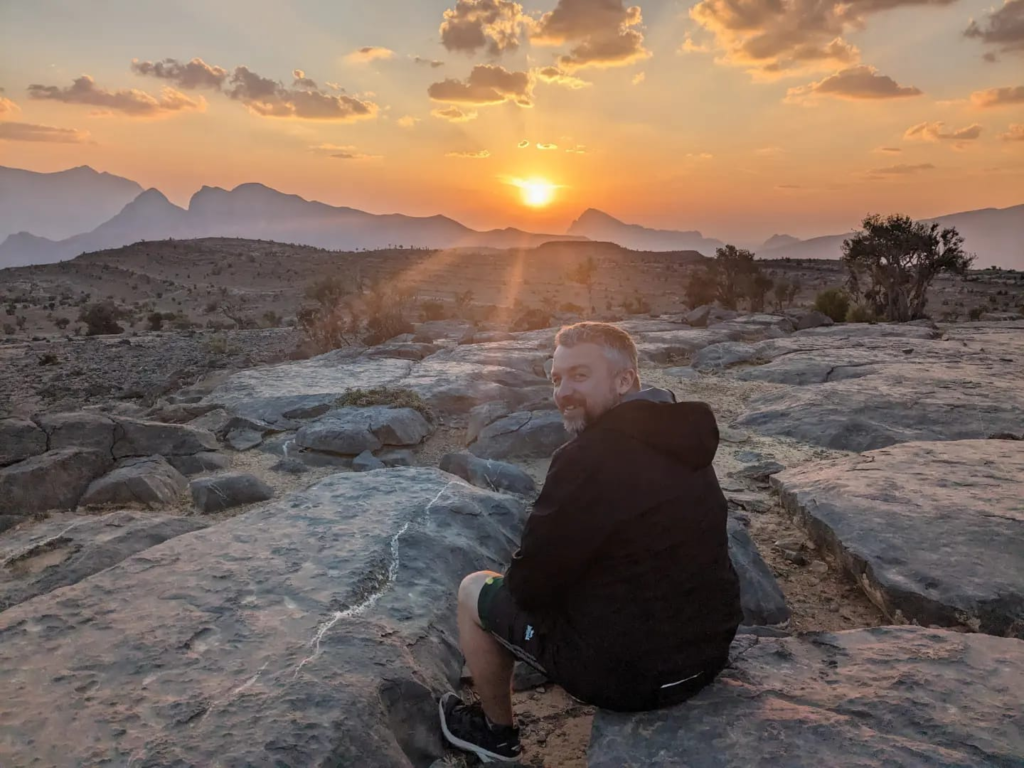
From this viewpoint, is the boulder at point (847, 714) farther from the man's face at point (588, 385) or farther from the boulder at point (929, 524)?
the man's face at point (588, 385)

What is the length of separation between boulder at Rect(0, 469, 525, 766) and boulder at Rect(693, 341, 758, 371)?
8.87 meters

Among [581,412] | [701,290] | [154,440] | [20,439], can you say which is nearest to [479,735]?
[581,412]

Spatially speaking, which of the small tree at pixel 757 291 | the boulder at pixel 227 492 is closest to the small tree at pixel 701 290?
the small tree at pixel 757 291

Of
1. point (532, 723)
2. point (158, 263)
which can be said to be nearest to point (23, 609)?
point (532, 723)

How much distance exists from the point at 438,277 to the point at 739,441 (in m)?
51.6

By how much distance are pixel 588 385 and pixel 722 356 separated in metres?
10.7

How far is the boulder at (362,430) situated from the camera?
724 cm

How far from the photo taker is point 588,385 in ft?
8.18

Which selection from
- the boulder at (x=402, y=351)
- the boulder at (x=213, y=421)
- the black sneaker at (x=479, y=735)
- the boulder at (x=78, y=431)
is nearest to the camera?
the black sneaker at (x=479, y=735)

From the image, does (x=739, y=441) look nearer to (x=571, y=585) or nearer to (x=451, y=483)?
(x=451, y=483)

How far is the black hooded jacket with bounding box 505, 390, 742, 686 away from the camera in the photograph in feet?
7.39

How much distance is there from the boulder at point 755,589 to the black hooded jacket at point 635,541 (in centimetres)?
168

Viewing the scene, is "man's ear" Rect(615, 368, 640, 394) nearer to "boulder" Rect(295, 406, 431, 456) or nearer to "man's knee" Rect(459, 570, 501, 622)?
"man's knee" Rect(459, 570, 501, 622)

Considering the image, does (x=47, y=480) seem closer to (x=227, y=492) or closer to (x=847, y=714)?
(x=227, y=492)
